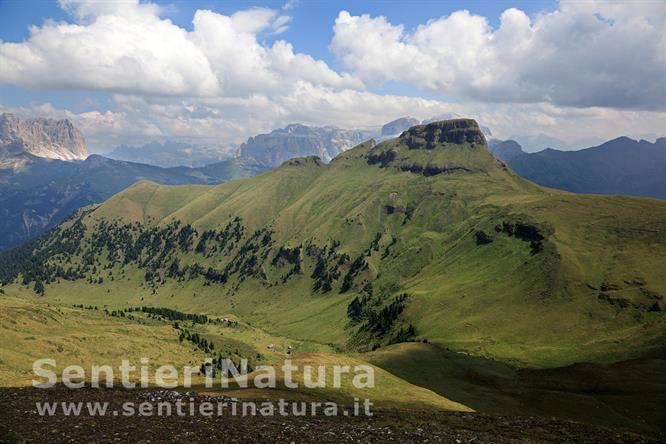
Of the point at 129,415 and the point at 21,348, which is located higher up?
the point at 129,415

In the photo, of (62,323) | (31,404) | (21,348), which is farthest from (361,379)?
(62,323)

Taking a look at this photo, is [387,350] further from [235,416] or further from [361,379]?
[235,416]

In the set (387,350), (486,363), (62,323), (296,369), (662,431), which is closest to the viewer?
(662,431)

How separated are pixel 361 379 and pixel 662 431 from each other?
172 feet

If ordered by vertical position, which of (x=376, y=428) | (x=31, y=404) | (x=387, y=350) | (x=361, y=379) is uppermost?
(x=31, y=404)

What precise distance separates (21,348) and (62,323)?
5643 cm

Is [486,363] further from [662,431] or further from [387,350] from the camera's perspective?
[662,431]

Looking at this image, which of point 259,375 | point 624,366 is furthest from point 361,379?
point 624,366

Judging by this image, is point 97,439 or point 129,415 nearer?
point 97,439

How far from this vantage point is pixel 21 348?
408ft

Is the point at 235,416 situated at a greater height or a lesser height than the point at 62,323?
greater

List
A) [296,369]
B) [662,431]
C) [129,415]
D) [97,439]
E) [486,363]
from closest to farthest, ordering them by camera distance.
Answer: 1. [97,439]
2. [129,415]
3. [662,431]
4. [296,369]
5. [486,363]

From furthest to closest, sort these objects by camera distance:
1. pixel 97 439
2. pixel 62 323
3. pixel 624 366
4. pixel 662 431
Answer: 1. pixel 62 323
2. pixel 624 366
3. pixel 662 431
4. pixel 97 439

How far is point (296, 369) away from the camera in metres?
85.8
